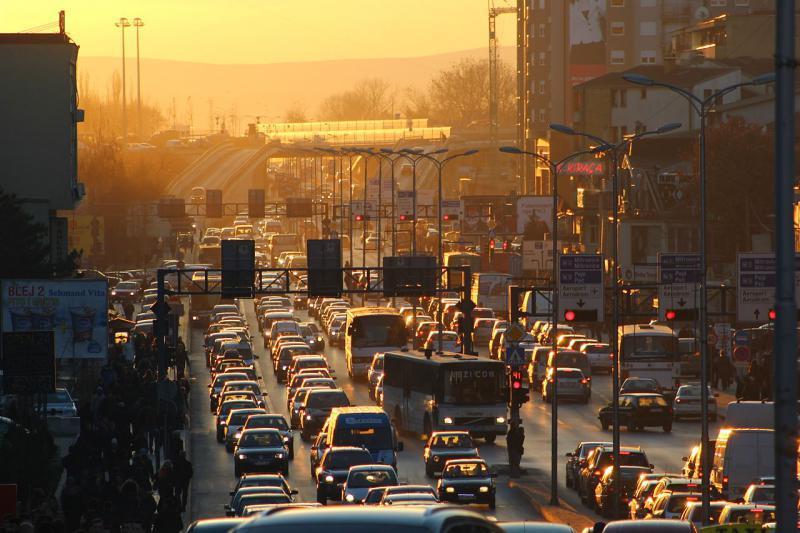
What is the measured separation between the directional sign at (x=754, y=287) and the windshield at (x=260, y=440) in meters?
12.7

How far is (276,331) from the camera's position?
8562cm

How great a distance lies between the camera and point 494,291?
97938 millimetres

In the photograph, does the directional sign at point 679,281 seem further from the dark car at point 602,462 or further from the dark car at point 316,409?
the dark car at point 602,462

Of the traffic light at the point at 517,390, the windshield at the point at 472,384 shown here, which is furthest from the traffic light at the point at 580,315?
the windshield at the point at 472,384

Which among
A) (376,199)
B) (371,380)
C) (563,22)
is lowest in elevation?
(371,380)

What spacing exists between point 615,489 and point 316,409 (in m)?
19.1

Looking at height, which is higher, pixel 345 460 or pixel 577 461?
pixel 345 460

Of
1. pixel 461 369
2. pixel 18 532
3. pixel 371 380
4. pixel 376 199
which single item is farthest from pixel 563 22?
pixel 18 532

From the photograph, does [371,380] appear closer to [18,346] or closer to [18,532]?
[18,346]

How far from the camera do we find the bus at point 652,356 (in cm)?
6519

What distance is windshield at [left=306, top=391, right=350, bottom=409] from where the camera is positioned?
53944 millimetres

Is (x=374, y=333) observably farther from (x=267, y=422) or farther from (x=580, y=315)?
(x=580, y=315)

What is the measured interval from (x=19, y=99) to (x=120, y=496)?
5269 cm

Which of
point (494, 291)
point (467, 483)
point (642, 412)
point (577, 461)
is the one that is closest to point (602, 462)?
point (577, 461)
